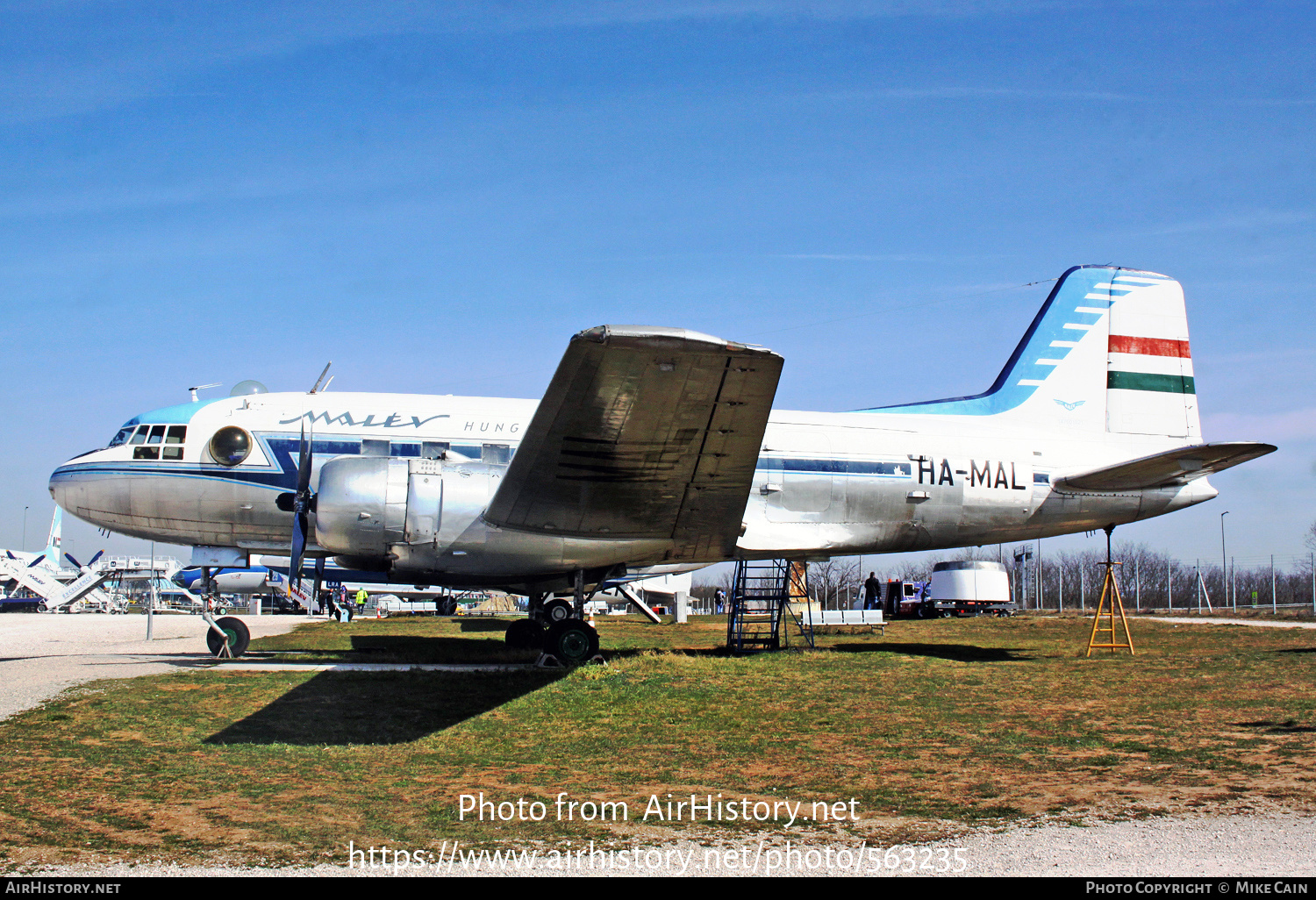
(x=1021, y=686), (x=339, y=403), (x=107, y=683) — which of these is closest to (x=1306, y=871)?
(x=1021, y=686)

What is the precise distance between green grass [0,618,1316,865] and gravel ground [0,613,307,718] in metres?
0.99

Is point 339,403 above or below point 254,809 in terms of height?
above

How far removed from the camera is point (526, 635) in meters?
19.6

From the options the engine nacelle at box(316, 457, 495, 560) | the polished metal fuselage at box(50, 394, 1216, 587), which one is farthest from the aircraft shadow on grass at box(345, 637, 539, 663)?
the engine nacelle at box(316, 457, 495, 560)

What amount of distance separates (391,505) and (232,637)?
6488mm

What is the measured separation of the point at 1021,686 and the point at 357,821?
949cm

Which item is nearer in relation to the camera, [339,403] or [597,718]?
[597,718]

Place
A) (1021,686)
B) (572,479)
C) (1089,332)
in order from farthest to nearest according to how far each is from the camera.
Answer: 1. (1089,332)
2. (1021,686)
3. (572,479)

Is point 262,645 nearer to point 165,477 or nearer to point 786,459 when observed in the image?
point 165,477

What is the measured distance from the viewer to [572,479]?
463 inches

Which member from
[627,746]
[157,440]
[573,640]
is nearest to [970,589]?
[573,640]

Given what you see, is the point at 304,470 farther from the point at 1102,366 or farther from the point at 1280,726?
the point at 1102,366

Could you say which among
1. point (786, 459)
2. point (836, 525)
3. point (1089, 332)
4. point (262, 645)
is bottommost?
point (262, 645)

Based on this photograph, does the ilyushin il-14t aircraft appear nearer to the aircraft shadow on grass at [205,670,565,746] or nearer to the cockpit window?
the cockpit window
